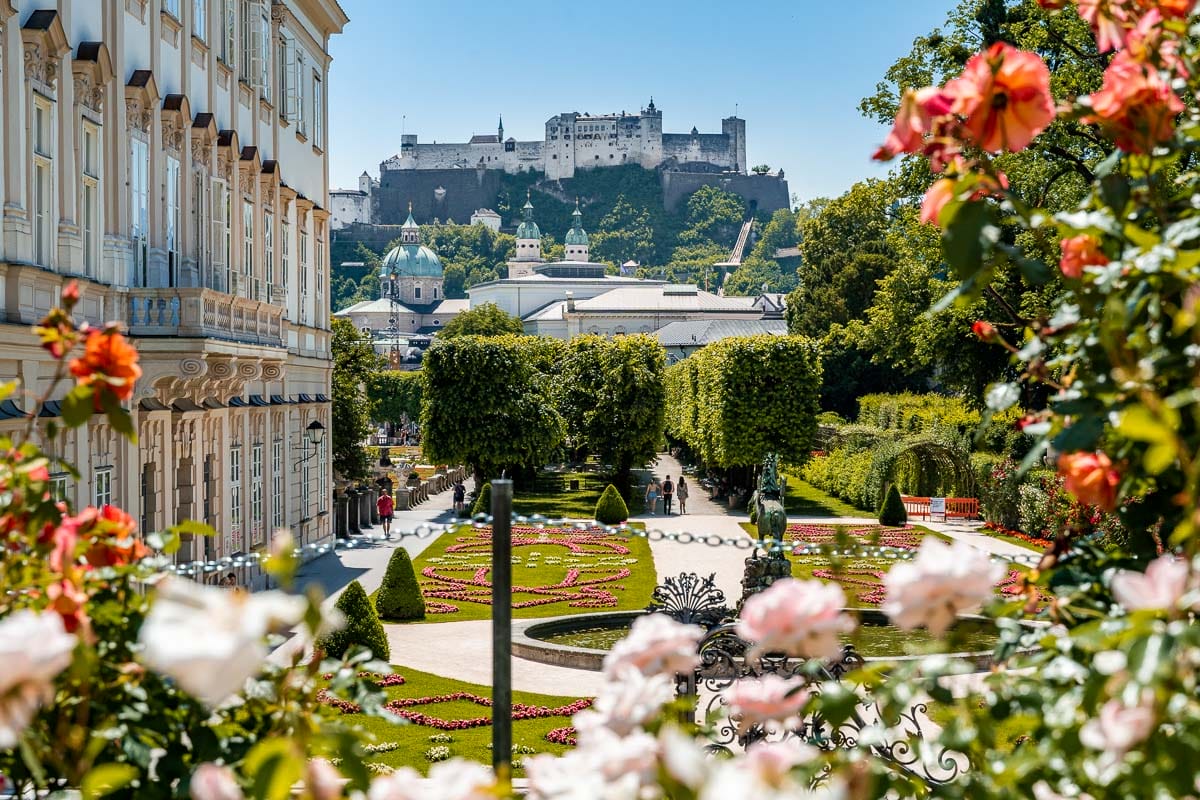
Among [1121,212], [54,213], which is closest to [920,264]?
[54,213]

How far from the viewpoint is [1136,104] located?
3271 millimetres

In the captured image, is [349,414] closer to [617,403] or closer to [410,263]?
[617,403]

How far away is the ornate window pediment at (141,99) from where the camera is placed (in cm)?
1511

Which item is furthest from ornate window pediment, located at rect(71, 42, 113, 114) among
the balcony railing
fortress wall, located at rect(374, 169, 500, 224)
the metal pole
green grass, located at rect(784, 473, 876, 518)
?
fortress wall, located at rect(374, 169, 500, 224)

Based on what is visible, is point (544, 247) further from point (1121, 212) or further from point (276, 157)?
point (1121, 212)

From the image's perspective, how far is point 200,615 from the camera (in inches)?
77.5

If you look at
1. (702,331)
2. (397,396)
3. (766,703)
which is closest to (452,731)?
(766,703)

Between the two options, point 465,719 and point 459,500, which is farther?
point 459,500

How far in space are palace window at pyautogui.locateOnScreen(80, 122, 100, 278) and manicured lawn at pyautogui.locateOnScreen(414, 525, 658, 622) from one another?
25.9ft

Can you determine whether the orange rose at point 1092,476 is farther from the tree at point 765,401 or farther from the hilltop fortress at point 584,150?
the hilltop fortress at point 584,150

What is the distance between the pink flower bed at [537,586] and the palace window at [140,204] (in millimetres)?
7165

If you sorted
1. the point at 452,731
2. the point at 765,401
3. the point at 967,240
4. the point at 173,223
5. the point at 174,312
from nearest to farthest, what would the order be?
1. the point at 967,240
2. the point at 452,731
3. the point at 174,312
4. the point at 173,223
5. the point at 765,401

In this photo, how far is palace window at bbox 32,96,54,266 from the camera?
12.4 metres

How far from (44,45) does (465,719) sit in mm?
6807
